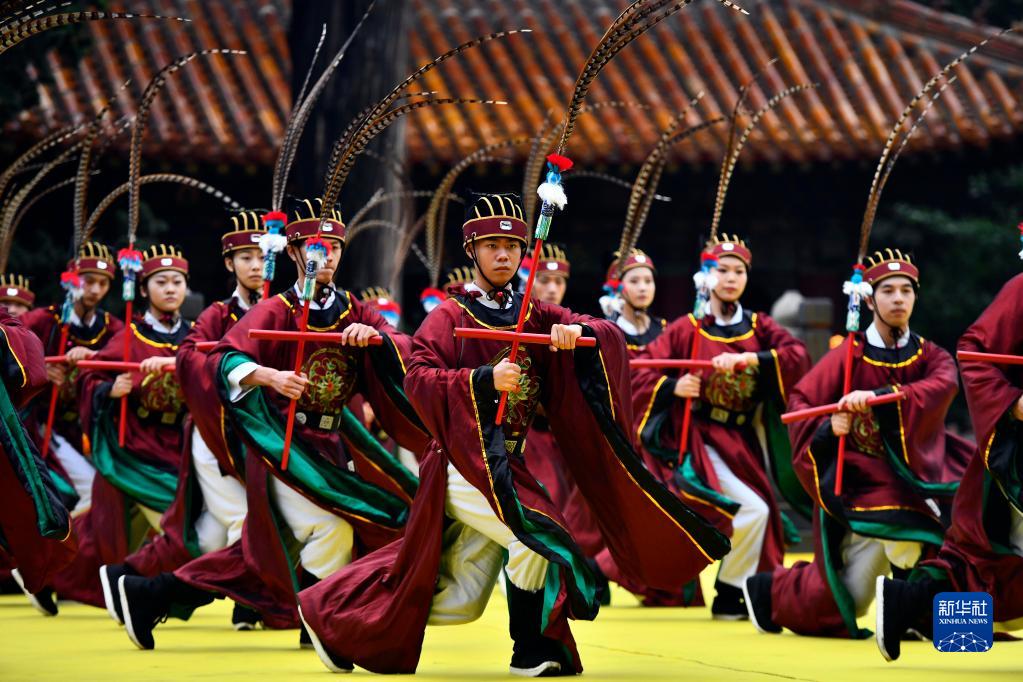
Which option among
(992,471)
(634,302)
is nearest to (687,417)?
(634,302)

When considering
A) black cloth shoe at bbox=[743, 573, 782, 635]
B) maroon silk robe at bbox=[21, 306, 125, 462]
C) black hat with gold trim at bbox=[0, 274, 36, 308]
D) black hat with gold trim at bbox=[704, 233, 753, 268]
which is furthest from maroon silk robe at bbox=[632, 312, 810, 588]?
black hat with gold trim at bbox=[0, 274, 36, 308]

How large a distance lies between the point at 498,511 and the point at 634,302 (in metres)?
3.82

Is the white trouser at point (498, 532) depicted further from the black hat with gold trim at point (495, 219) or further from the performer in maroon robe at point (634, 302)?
the performer in maroon robe at point (634, 302)

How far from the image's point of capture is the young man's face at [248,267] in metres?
8.21

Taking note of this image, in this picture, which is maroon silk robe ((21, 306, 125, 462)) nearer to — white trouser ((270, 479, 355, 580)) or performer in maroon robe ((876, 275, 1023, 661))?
white trouser ((270, 479, 355, 580))

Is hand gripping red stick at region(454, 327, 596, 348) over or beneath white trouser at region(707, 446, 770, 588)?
over

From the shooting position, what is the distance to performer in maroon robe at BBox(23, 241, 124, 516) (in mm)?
9484

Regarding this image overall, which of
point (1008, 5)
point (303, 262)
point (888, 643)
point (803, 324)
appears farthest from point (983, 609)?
point (1008, 5)

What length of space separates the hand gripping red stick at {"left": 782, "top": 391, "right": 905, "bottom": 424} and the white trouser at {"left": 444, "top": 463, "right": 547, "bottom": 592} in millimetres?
1727

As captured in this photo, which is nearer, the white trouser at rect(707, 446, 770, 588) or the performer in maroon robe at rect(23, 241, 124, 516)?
the white trouser at rect(707, 446, 770, 588)

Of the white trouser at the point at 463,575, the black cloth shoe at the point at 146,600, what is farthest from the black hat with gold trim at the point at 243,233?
the white trouser at the point at 463,575

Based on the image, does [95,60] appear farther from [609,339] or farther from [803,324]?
[609,339]

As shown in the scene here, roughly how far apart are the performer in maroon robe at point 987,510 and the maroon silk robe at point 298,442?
189cm

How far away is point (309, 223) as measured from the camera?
24.5 feet
